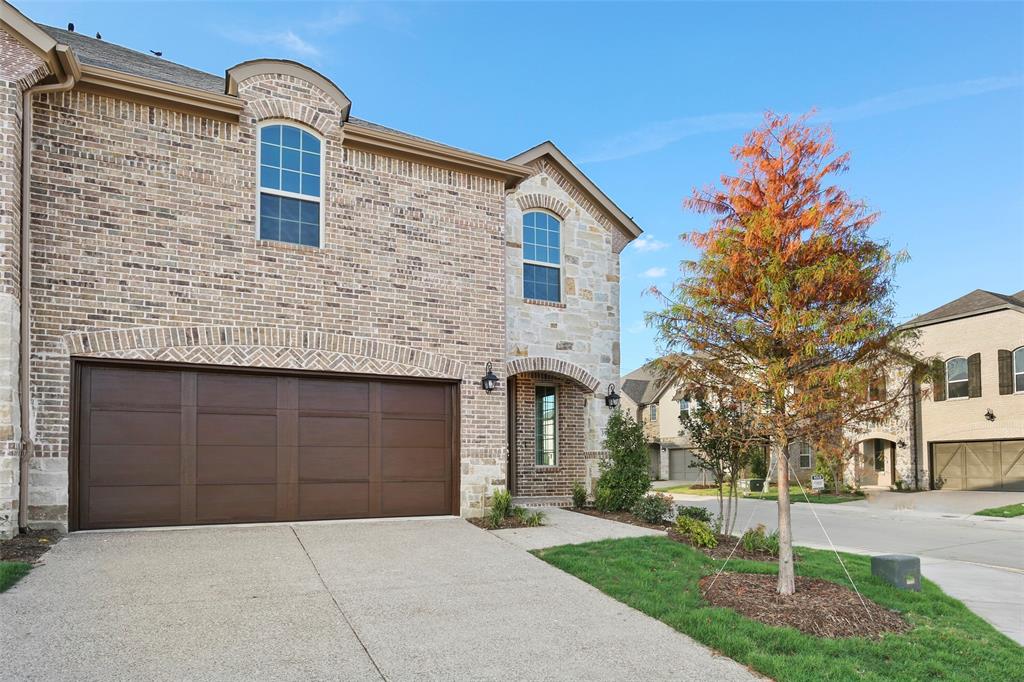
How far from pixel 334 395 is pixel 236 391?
1436 millimetres

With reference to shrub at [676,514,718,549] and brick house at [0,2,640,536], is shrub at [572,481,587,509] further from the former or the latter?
shrub at [676,514,718,549]

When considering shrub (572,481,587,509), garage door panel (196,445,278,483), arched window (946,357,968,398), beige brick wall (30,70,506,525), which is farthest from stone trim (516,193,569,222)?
arched window (946,357,968,398)

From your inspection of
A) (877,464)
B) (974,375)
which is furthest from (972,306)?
(877,464)

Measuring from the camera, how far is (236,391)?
1037cm

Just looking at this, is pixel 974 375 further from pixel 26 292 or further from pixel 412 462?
pixel 26 292

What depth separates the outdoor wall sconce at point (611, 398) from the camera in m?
14.8

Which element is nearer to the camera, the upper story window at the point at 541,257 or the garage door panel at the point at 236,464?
the garage door panel at the point at 236,464

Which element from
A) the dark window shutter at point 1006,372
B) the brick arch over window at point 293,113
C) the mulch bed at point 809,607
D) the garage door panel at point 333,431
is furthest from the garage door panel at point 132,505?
the dark window shutter at point 1006,372

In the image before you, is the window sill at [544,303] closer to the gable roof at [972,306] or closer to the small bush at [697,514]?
the small bush at [697,514]

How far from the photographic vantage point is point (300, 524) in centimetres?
1044

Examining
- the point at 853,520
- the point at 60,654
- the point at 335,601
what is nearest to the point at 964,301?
the point at 853,520

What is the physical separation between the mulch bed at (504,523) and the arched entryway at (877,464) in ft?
72.0

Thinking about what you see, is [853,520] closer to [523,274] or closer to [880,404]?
[523,274]

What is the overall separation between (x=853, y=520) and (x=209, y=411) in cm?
1593
